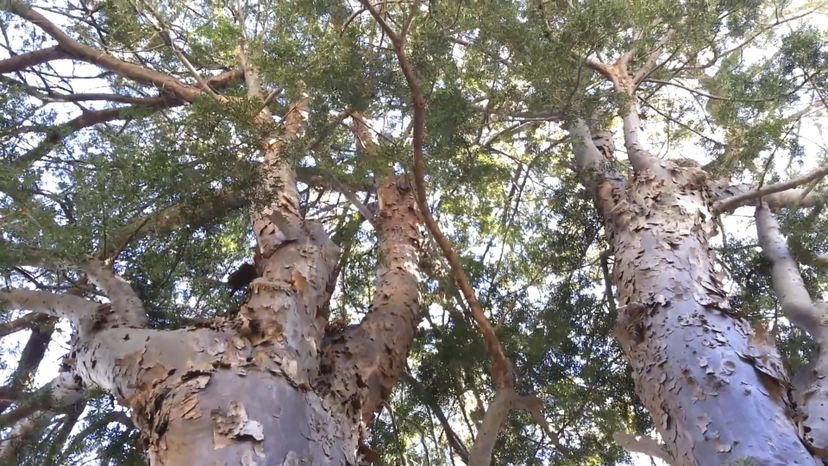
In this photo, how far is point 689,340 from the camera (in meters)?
2.86

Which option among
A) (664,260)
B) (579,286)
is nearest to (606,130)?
(579,286)

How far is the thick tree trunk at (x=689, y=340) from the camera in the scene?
7.96ft

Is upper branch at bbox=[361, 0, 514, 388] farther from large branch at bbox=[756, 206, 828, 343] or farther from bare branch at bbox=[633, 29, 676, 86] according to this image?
bare branch at bbox=[633, 29, 676, 86]

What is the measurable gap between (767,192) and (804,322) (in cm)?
68

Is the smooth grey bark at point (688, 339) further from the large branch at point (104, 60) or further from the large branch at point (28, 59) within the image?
the large branch at point (28, 59)

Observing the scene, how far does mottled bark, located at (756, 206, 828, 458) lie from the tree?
0.05ft

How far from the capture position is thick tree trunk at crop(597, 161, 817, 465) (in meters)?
2.43

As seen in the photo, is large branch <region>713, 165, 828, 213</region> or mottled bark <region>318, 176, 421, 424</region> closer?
mottled bark <region>318, 176, 421, 424</region>

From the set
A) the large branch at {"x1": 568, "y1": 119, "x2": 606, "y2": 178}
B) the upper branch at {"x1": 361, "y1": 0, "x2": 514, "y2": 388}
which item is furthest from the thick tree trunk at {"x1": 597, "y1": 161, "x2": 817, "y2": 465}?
the upper branch at {"x1": 361, "y1": 0, "x2": 514, "y2": 388}

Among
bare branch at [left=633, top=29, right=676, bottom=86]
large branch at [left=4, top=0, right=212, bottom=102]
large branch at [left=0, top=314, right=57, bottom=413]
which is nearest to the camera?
large branch at [left=0, top=314, right=57, bottom=413]

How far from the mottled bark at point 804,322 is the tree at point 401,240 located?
0.05ft

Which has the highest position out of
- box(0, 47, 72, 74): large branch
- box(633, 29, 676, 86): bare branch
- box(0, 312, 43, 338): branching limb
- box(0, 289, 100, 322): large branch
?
box(633, 29, 676, 86): bare branch

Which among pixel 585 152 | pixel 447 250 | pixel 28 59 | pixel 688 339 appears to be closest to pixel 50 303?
pixel 447 250

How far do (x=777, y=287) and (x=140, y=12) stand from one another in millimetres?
4107
